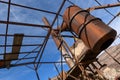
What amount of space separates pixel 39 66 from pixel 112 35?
362 inches

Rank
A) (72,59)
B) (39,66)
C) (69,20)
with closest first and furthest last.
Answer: (69,20) → (72,59) → (39,66)

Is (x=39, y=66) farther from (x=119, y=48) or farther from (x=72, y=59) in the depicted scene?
(x=119, y=48)

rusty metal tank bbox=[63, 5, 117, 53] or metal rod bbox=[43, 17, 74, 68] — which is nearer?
rusty metal tank bbox=[63, 5, 117, 53]

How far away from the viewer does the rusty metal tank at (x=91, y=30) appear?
769cm

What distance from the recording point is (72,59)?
10852mm

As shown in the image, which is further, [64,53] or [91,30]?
[64,53]

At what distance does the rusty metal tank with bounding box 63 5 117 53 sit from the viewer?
769 centimetres

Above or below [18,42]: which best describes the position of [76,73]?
below

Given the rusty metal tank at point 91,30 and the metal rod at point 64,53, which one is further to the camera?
the metal rod at point 64,53

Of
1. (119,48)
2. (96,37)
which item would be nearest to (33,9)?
(96,37)

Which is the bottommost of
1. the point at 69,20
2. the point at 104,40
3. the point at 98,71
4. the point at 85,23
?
the point at 98,71

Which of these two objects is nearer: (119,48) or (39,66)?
(39,66)

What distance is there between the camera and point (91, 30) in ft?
26.1

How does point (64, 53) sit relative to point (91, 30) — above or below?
above
